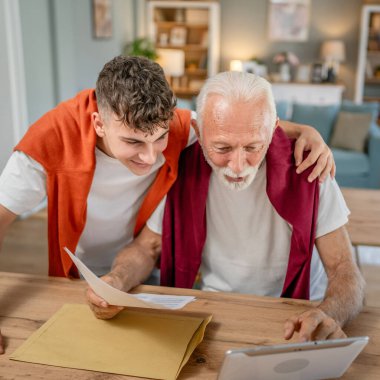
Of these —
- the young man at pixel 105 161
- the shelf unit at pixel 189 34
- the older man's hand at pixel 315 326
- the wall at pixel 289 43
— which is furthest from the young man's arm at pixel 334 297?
the wall at pixel 289 43

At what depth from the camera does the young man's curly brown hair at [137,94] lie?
4.18 ft

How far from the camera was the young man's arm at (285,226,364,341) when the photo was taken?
1109 mm

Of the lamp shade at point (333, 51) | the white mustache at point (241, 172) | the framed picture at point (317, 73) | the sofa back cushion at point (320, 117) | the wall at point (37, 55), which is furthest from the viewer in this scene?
the framed picture at point (317, 73)

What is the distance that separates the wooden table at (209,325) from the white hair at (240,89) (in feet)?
1.64

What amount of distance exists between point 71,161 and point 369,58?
7.62 meters

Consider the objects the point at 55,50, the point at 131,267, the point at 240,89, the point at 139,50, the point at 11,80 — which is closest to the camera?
the point at 240,89

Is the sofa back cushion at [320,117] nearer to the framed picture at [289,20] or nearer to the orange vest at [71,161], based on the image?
the framed picture at [289,20]

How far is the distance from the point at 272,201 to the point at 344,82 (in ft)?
23.9

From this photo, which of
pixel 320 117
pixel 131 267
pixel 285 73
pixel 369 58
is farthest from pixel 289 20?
pixel 131 267

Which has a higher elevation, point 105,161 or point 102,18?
point 102,18

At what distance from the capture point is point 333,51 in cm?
769

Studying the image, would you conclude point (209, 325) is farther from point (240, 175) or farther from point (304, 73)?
point (304, 73)

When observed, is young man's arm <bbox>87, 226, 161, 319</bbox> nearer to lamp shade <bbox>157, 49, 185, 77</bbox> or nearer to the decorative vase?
lamp shade <bbox>157, 49, 185, 77</bbox>

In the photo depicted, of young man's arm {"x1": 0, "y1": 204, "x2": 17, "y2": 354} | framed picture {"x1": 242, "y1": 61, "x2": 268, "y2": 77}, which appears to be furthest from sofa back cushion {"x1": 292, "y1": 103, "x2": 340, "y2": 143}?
young man's arm {"x1": 0, "y1": 204, "x2": 17, "y2": 354}
